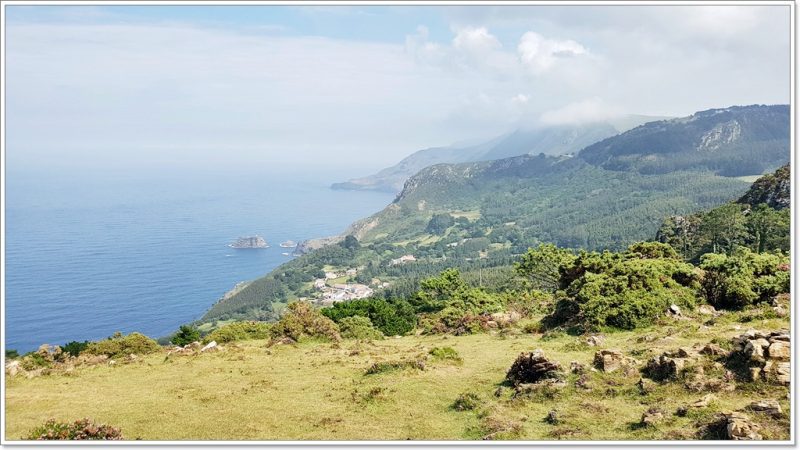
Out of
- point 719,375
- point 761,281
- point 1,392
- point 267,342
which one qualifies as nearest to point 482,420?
point 719,375

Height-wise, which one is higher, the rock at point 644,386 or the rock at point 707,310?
the rock at point 644,386

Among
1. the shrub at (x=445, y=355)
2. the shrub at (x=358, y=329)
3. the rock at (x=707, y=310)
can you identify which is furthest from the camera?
the shrub at (x=358, y=329)

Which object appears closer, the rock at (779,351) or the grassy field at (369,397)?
the grassy field at (369,397)

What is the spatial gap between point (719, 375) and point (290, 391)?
16351 millimetres

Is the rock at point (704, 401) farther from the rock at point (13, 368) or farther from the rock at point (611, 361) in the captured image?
the rock at point (13, 368)

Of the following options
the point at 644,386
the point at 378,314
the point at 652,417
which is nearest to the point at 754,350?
the point at 644,386

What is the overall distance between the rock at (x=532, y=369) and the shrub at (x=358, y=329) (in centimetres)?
1722

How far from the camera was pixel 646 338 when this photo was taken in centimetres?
2608

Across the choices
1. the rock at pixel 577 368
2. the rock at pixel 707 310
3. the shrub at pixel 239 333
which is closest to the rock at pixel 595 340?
the rock at pixel 577 368

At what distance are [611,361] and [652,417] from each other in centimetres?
541

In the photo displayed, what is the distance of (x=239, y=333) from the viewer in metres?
37.3

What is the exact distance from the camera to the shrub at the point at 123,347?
32.1 m

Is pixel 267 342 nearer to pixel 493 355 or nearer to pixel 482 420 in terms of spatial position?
pixel 493 355

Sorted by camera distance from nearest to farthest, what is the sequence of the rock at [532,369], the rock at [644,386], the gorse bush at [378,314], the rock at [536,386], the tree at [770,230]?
the rock at [644,386] < the rock at [536,386] < the rock at [532,369] < the gorse bush at [378,314] < the tree at [770,230]
